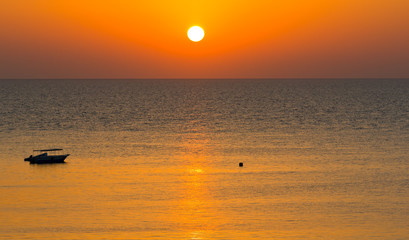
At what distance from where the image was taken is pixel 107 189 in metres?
56.2

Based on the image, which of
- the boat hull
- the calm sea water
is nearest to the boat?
the boat hull

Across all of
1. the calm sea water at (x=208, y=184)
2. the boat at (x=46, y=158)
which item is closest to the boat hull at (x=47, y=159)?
the boat at (x=46, y=158)

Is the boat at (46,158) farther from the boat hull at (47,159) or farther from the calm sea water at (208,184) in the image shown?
the calm sea water at (208,184)

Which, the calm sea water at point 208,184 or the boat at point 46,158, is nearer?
the calm sea water at point 208,184

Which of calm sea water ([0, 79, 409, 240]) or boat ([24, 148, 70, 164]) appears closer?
calm sea water ([0, 79, 409, 240])

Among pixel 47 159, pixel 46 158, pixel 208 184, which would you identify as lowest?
pixel 208 184

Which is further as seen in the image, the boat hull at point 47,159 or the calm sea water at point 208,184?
the boat hull at point 47,159

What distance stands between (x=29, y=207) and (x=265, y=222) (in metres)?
18.9

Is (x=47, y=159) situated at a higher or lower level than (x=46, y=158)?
lower

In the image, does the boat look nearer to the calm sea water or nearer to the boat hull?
the boat hull

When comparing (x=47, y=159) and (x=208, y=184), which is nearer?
(x=208, y=184)

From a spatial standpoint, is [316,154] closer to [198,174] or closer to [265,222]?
[198,174]

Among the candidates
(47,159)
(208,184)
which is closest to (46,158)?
(47,159)

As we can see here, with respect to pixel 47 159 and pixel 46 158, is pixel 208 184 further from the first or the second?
pixel 46 158
